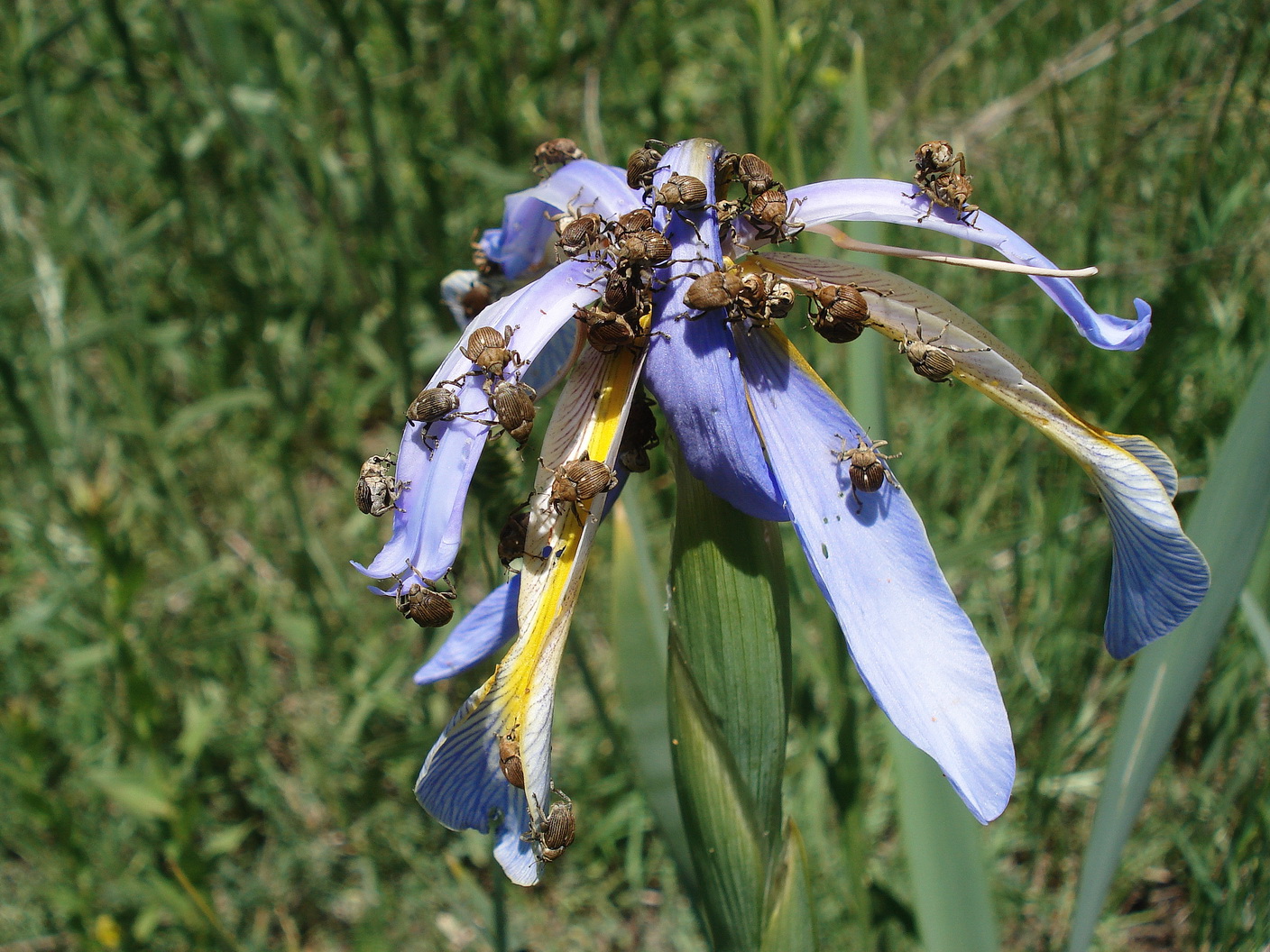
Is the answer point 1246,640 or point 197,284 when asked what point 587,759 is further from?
point 197,284

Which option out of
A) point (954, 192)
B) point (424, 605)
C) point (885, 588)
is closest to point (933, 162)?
point (954, 192)

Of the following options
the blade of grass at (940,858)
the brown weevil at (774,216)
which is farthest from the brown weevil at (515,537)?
the blade of grass at (940,858)

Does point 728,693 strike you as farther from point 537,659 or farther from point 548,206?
point 548,206

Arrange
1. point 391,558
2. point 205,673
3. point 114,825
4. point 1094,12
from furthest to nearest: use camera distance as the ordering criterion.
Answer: point 1094,12
point 205,673
point 114,825
point 391,558

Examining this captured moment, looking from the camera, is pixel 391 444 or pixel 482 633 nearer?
pixel 482 633

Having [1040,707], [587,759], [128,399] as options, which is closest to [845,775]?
[1040,707]

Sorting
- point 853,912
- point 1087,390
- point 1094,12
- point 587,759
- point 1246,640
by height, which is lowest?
point 587,759

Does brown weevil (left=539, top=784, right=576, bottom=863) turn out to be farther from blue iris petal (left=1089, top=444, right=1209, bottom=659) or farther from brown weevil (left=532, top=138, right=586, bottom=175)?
brown weevil (left=532, top=138, right=586, bottom=175)
